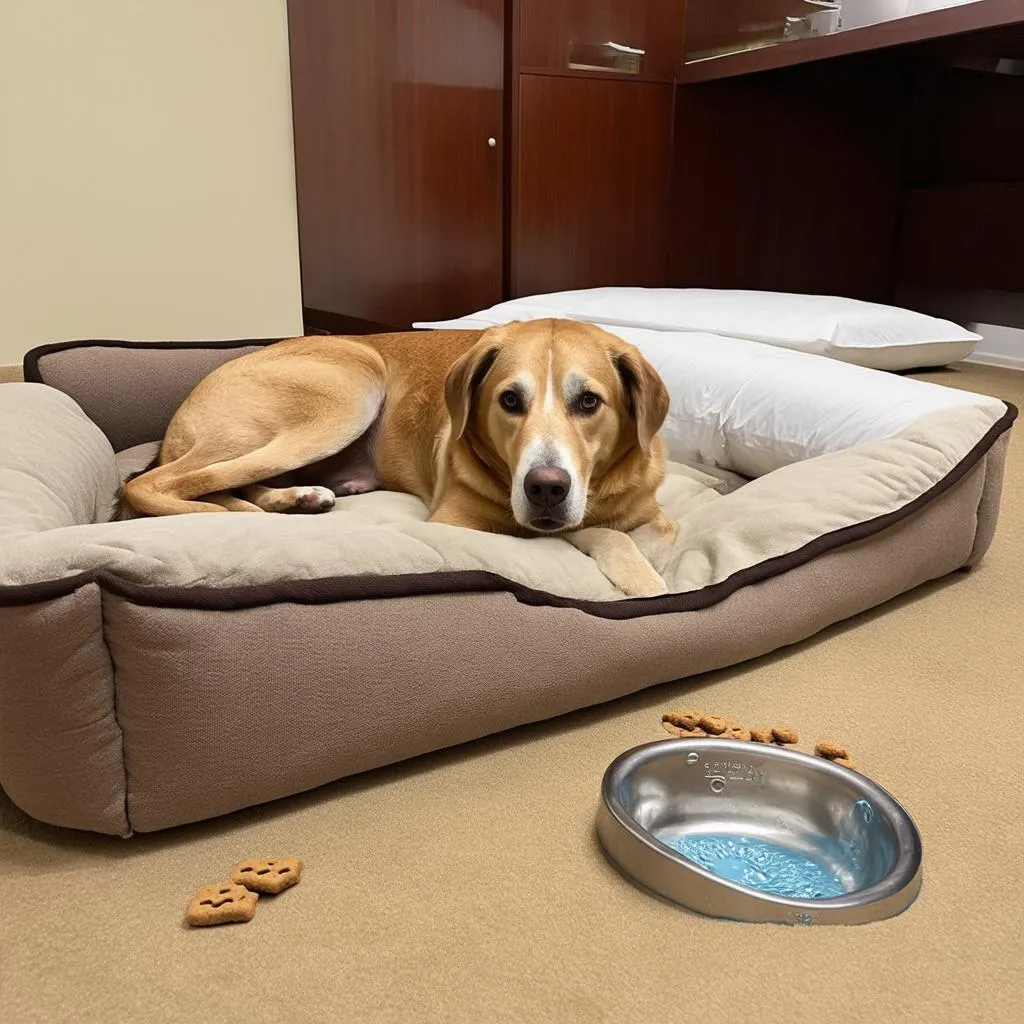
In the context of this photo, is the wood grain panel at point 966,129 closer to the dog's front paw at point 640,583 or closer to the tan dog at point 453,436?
the tan dog at point 453,436

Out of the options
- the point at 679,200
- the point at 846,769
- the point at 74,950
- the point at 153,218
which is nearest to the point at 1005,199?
the point at 679,200

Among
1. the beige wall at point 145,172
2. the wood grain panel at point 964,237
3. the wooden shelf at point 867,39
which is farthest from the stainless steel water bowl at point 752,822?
the wood grain panel at point 964,237

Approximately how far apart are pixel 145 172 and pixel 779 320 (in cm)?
264

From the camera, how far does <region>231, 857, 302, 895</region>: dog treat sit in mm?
1159

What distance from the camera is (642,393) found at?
73.9 inches

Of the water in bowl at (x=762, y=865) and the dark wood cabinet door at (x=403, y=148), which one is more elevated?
the dark wood cabinet door at (x=403, y=148)

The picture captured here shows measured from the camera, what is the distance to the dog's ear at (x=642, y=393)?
1.87 meters

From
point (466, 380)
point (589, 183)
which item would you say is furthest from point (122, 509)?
point (589, 183)

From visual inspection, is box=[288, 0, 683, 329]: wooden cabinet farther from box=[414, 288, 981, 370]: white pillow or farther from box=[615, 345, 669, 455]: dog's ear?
box=[615, 345, 669, 455]: dog's ear

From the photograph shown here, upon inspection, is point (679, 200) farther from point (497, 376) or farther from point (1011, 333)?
point (497, 376)

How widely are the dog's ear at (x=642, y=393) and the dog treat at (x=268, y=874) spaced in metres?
1.01

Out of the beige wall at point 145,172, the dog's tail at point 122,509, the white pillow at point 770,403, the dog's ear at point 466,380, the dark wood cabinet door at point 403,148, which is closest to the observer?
the dog's ear at point 466,380

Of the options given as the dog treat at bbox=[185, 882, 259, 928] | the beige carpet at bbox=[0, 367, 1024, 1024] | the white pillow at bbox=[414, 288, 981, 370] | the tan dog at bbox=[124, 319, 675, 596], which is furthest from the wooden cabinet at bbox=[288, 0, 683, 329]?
the dog treat at bbox=[185, 882, 259, 928]

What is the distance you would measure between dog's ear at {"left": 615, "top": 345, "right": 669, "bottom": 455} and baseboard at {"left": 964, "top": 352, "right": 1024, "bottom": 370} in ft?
11.0
